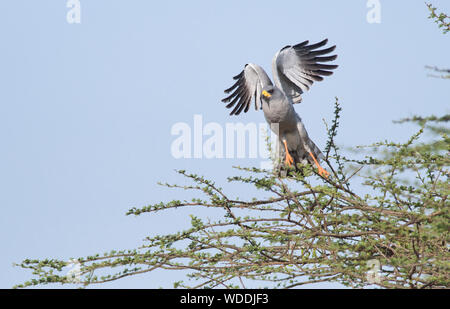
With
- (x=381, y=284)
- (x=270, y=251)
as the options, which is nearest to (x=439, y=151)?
(x=381, y=284)

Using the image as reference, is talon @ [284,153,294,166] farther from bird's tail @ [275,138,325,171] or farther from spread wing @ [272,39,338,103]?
spread wing @ [272,39,338,103]

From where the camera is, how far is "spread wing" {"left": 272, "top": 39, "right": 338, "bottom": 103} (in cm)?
650

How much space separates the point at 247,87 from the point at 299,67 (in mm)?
671

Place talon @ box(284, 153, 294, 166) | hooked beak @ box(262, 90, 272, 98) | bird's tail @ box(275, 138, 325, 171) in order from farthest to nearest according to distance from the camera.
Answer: bird's tail @ box(275, 138, 325, 171) → talon @ box(284, 153, 294, 166) → hooked beak @ box(262, 90, 272, 98)

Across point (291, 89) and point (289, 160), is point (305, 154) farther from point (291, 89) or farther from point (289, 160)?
point (291, 89)

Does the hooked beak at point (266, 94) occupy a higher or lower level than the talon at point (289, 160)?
higher

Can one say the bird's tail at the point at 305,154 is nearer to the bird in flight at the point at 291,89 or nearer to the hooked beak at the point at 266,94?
the bird in flight at the point at 291,89

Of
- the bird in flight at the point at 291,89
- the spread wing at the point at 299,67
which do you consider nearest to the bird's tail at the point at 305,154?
the bird in flight at the point at 291,89

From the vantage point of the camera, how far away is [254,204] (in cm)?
505

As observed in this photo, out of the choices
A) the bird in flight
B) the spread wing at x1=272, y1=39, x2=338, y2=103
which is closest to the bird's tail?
the bird in flight

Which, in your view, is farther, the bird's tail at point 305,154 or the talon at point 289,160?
the bird's tail at point 305,154

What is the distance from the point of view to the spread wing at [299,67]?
6.50 metres
